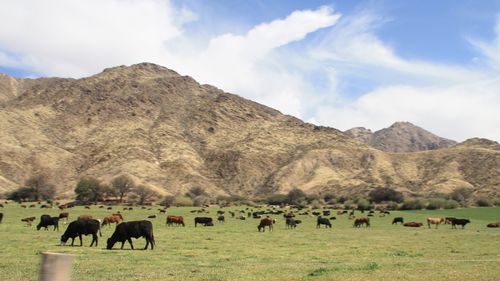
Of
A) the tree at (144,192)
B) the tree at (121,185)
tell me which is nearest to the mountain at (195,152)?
the tree at (144,192)

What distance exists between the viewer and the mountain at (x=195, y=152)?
14338 cm

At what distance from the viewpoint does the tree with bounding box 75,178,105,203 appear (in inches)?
4474

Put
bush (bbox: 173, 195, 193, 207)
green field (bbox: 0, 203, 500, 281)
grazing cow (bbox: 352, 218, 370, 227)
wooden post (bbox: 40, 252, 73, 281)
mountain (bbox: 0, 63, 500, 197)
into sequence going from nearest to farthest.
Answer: wooden post (bbox: 40, 252, 73, 281), green field (bbox: 0, 203, 500, 281), grazing cow (bbox: 352, 218, 370, 227), bush (bbox: 173, 195, 193, 207), mountain (bbox: 0, 63, 500, 197)

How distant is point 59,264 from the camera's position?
463 cm

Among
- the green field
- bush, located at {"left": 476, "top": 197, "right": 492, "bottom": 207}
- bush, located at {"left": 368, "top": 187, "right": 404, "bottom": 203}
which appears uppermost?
bush, located at {"left": 368, "top": 187, "right": 404, "bottom": 203}

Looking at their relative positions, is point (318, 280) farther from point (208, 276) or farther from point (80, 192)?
point (80, 192)

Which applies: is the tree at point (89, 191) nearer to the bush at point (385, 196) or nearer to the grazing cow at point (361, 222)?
the bush at point (385, 196)

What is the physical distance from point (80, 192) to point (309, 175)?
7257 cm

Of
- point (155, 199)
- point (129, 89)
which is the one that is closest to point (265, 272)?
point (155, 199)

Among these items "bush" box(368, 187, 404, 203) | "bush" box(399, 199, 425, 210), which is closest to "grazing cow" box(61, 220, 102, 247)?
"bush" box(399, 199, 425, 210)

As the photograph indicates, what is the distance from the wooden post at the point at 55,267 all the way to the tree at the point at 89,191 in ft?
378

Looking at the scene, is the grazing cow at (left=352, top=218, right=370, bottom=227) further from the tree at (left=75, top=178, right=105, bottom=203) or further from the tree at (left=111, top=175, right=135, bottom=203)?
the tree at (left=111, top=175, right=135, bottom=203)

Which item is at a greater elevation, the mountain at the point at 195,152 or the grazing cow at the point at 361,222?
the mountain at the point at 195,152

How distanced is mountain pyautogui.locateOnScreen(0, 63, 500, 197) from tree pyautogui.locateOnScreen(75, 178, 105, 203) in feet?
63.6
